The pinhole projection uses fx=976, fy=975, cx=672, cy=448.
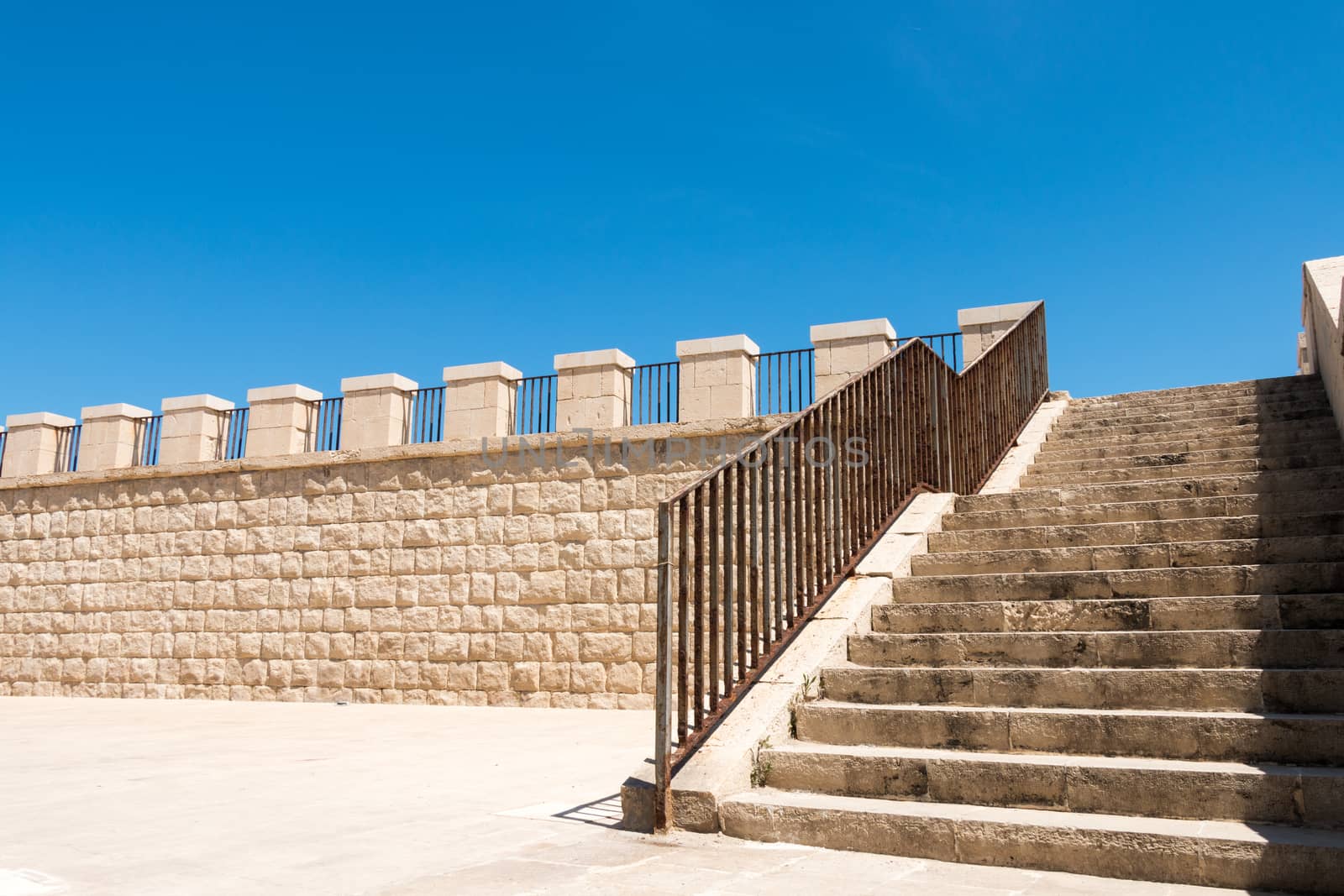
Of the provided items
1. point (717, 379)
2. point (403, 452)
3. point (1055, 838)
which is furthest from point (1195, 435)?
point (403, 452)

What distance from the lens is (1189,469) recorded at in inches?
246

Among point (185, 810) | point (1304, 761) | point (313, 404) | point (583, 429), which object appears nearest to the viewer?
point (1304, 761)

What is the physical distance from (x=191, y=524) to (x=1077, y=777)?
12015 millimetres

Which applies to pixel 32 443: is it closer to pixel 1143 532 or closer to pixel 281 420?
pixel 281 420

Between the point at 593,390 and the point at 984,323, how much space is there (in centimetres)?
418

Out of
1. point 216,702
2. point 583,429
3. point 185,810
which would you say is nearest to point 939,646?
point 185,810

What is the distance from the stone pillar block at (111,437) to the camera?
13.2 m

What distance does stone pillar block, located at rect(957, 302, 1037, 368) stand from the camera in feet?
32.2

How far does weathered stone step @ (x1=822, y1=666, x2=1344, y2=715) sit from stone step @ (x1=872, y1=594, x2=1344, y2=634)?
310 mm

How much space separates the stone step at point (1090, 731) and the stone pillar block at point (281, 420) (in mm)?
9779

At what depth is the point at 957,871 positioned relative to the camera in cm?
306

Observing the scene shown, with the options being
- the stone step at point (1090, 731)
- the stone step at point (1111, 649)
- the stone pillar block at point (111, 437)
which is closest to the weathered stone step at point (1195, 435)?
the stone step at point (1111, 649)

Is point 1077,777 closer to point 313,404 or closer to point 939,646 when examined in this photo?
point 939,646

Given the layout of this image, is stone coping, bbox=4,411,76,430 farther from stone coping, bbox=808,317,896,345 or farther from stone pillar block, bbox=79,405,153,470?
stone coping, bbox=808,317,896,345
